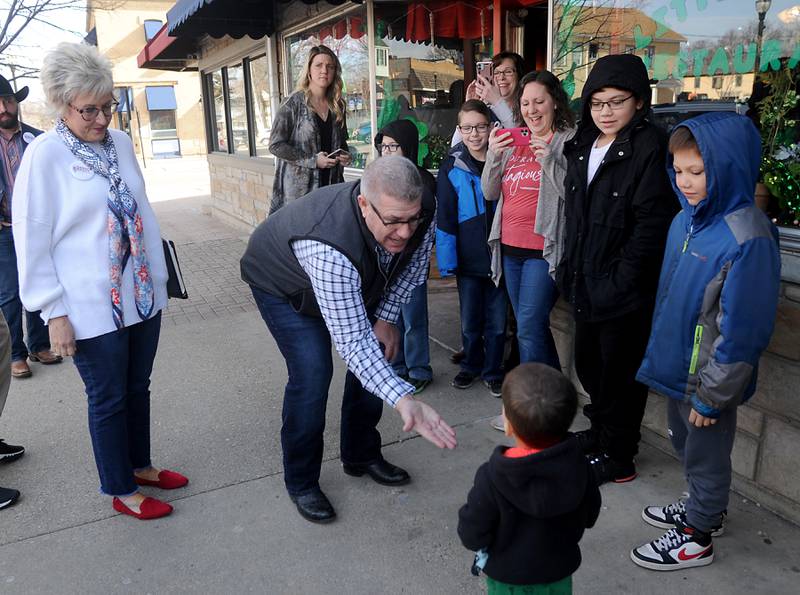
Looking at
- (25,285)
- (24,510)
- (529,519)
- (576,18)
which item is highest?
(576,18)

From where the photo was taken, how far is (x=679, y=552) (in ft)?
7.74

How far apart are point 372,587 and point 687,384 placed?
132cm

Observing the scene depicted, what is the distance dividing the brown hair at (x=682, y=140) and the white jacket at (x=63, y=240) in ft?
6.92

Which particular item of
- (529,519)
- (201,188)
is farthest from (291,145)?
(201,188)

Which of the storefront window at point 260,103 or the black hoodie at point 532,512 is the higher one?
the storefront window at point 260,103

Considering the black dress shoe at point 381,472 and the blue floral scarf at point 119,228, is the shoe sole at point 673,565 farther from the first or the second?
the blue floral scarf at point 119,228

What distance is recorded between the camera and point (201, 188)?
1756 centimetres

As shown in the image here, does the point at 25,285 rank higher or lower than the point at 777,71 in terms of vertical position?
lower

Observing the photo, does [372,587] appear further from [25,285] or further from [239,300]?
[239,300]

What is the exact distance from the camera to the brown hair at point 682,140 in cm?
219

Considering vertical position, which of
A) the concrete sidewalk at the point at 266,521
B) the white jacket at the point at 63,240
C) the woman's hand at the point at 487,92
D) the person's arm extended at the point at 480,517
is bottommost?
the concrete sidewalk at the point at 266,521

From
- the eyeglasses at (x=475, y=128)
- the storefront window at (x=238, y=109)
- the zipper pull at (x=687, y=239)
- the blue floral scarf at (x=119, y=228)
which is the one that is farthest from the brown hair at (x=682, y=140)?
→ the storefront window at (x=238, y=109)

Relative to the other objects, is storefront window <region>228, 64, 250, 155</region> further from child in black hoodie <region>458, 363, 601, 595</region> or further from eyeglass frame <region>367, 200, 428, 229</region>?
child in black hoodie <region>458, 363, 601, 595</region>

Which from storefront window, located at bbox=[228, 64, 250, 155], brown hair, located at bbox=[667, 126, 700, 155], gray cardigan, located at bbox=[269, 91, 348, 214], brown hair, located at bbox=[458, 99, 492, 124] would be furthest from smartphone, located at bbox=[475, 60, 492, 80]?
storefront window, located at bbox=[228, 64, 250, 155]
